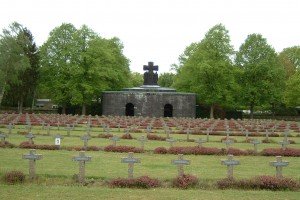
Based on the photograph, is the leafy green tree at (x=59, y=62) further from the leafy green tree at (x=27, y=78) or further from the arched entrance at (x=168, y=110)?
the arched entrance at (x=168, y=110)

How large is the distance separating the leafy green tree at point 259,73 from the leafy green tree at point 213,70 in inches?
99.4

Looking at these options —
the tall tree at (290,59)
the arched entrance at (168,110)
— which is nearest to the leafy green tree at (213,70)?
the arched entrance at (168,110)

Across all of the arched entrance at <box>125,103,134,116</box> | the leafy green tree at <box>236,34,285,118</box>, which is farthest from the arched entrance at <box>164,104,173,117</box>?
the leafy green tree at <box>236,34,285,118</box>

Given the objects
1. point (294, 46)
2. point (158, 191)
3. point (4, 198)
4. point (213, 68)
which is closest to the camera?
point (4, 198)

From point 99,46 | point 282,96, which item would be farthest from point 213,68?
point 99,46

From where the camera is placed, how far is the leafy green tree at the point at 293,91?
61531mm

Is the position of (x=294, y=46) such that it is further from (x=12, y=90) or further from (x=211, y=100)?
(x=12, y=90)

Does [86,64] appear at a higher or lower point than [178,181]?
higher

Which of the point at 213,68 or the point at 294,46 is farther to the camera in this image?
the point at 294,46

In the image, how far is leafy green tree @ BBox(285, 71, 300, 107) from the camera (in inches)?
2422

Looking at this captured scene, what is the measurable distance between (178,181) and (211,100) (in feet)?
157

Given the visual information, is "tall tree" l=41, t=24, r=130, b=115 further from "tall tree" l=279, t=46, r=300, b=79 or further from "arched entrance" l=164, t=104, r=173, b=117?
"tall tree" l=279, t=46, r=300, b=79

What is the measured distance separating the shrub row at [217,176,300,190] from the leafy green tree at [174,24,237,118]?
150 feet

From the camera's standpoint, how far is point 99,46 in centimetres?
6250
